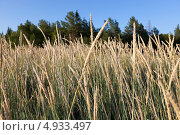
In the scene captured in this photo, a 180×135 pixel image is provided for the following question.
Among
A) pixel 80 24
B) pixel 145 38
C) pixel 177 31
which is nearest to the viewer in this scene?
pixel 80 24

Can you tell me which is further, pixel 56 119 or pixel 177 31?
pixel 177 31

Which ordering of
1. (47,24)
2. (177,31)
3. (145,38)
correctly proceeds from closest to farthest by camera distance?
(145,38), (47,24), (177,31)

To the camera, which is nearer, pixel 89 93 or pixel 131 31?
pixel 89 93

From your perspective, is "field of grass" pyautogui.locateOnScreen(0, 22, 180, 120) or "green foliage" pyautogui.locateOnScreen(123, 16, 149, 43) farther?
"green foliage" pyautogui.locateOnScreen(123, 16, 149, 43)

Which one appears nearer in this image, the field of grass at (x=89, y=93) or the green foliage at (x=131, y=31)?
the field of grass at (x=89, y=93)

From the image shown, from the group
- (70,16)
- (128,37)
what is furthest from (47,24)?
(128,37)

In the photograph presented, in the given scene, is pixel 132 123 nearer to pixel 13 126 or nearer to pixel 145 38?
pixel 13 126

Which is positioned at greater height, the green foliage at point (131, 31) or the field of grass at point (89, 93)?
the green foliage at point (131, 31)

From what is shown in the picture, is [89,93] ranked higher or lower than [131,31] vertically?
lower

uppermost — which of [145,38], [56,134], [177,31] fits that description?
[177,31]

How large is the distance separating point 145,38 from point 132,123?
21334 millimetres

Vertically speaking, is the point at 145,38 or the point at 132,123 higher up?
the point at 145,38

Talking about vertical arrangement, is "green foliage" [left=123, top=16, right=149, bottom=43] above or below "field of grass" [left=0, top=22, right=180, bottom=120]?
above

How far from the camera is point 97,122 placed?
83 centimetres
